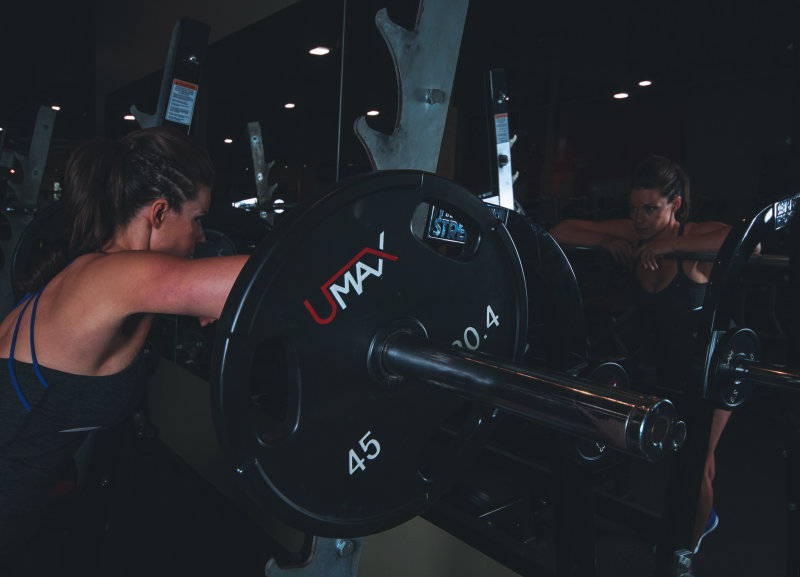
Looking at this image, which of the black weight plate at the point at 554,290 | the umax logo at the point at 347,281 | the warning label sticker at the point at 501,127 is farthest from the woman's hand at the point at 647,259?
the umax logo at the point at 347,281

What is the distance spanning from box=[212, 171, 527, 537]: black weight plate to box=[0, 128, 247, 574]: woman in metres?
0.55

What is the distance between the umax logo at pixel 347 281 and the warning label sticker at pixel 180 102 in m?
1.54

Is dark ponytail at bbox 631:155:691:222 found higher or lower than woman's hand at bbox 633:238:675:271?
higher

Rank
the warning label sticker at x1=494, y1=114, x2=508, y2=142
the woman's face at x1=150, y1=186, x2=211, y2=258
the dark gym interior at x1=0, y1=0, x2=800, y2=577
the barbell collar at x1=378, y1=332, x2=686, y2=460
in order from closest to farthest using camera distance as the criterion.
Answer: the barbell collar at x1=378, y1=332, x2=686, y2=460 < the woman's face at x1=150, y1=186, x2=211, y2=258 < the dark gym interior at x1=0, y1=0, x2=800, y2=577 < the warning label sticker at x1=494, y1=114, x2=508, y2=142

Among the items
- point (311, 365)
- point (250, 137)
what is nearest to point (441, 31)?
point (311, 365)

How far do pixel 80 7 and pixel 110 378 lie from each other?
5208mm

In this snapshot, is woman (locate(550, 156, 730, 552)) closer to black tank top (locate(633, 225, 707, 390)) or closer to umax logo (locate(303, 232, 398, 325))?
black tank top (locate(633, 225, 707, 390))

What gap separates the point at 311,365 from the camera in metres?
0.66

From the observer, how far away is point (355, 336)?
69 centimetres

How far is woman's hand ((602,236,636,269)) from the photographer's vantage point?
1.99 m

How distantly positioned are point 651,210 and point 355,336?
1774 millimetres

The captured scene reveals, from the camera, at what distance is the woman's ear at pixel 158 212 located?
1.21 m

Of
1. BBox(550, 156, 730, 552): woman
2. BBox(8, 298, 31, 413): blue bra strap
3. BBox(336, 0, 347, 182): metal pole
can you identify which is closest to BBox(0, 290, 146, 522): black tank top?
BBox(8, 298, 31, 413): blue bra strap

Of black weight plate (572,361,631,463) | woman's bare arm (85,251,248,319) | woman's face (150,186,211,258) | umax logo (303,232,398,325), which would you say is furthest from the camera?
woman's face (150,186,211,258)
